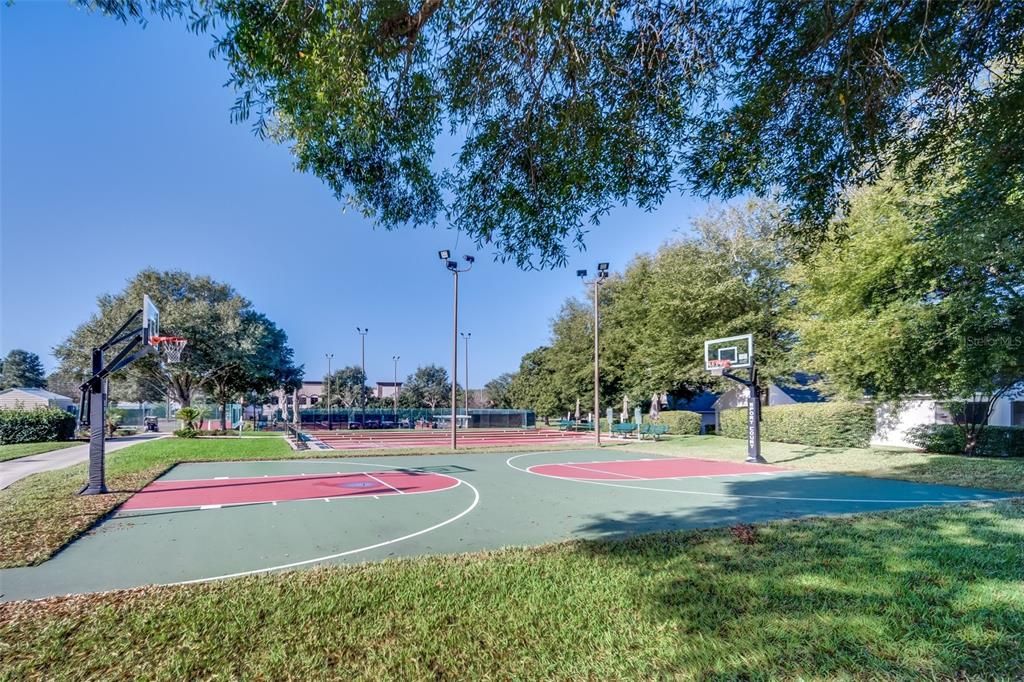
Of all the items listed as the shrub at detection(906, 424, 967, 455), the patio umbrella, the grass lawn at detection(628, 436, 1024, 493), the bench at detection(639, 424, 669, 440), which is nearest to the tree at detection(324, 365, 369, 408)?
the patio umbrella

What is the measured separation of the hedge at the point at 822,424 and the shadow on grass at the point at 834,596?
14.5 m

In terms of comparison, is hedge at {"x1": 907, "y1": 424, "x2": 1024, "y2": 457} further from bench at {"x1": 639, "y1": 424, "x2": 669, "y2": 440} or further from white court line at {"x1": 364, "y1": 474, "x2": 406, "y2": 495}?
white court line at {"x1": 364, "y1": 474, "x2": 406, "y2": 495}

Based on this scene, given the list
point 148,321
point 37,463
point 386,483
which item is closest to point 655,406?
point 386,483

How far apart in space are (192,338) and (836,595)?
102 ft

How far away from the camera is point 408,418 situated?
44.0 m

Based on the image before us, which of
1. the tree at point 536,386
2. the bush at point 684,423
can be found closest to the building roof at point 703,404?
the tree at point 536,386

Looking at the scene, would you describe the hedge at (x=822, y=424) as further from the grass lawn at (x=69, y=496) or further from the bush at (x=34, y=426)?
the bush at (x=34, y=426)

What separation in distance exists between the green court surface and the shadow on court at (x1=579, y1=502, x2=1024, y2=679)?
1547 millimetres

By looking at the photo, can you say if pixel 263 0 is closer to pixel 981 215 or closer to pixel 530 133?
pixel 530 133

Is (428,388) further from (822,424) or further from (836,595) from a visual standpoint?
(836,595)

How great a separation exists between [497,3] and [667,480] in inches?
455

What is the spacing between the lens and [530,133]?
488cm

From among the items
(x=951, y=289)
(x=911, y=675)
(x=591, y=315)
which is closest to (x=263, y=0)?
(x=911, y=675)

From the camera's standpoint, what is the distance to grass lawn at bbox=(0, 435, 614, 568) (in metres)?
6.17
